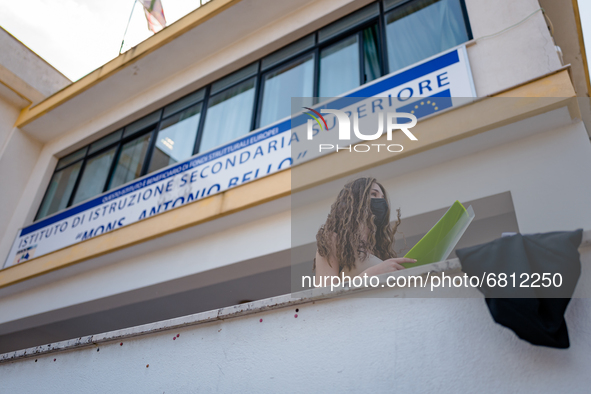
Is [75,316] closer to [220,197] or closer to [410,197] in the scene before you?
[220,197]

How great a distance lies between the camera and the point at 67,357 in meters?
2.98

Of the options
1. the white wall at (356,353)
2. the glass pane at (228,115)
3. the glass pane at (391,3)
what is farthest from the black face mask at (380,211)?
the glass pane at (391,3)

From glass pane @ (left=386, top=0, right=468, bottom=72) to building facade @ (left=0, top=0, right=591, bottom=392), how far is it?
0.03 meters

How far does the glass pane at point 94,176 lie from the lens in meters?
7.48

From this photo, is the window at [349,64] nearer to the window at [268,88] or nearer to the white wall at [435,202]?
the window at [268,88]

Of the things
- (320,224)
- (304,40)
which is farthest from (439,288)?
(304,40)

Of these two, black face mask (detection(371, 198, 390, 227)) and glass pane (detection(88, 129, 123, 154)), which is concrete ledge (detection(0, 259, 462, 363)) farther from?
glass pane (detection(88, 129, 123, 154))

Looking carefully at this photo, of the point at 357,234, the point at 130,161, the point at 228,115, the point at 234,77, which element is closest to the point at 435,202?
the point at 357,234

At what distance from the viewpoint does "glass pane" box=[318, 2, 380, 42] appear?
571 centimetres

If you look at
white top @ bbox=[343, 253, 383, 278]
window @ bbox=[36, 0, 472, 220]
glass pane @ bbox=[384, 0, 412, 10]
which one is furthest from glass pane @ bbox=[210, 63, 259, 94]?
white top @ bbox=[343, 253, 383, 278]

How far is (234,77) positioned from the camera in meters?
6.78

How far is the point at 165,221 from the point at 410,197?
3.02 m

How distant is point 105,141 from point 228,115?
3200mm

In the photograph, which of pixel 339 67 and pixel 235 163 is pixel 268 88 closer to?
pixel 339 67
